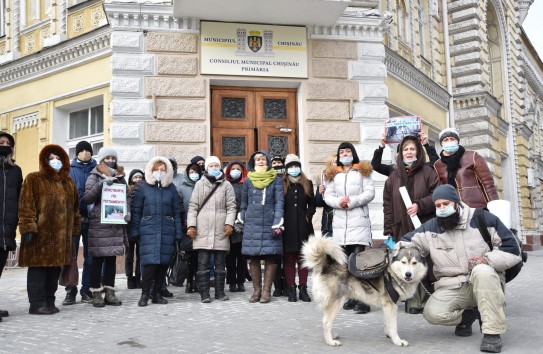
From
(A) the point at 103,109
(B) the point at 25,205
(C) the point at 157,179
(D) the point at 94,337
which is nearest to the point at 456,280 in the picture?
(D) the point at 94,337

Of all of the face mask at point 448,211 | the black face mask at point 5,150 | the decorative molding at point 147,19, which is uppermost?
the decorative molding at point 147,19

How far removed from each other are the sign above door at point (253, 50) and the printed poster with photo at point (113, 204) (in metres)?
4.55

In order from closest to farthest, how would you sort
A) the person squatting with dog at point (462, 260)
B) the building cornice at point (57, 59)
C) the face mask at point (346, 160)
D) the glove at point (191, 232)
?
1. the person squatting with dog at point (462, 260)
2. the face mask at point (346, 160)
3. the glove at point (191, 232)
4. the building cornice at point (57, 59)

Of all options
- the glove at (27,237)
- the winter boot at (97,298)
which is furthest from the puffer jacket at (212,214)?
the glove at (27,237)

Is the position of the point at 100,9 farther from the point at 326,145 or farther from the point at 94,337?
the point at 94,337

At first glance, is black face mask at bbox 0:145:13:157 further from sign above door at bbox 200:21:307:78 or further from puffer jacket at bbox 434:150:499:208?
puffer jacket at bbox 434:150:499:208

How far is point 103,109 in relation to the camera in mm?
12672

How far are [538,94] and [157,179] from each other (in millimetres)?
28747

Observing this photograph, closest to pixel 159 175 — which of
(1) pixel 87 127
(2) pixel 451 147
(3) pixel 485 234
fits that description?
(2) pixel 451 147

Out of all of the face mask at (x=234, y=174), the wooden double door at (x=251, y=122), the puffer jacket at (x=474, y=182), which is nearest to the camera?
the puffer jacket at (x=474, y=182)

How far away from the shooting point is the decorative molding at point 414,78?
45.4 ft

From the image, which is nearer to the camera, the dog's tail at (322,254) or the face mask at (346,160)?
the dog's tail at (322,254)

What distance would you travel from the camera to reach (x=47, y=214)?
270 inches

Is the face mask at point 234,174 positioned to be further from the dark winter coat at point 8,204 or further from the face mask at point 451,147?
the face mask at point 451,147
